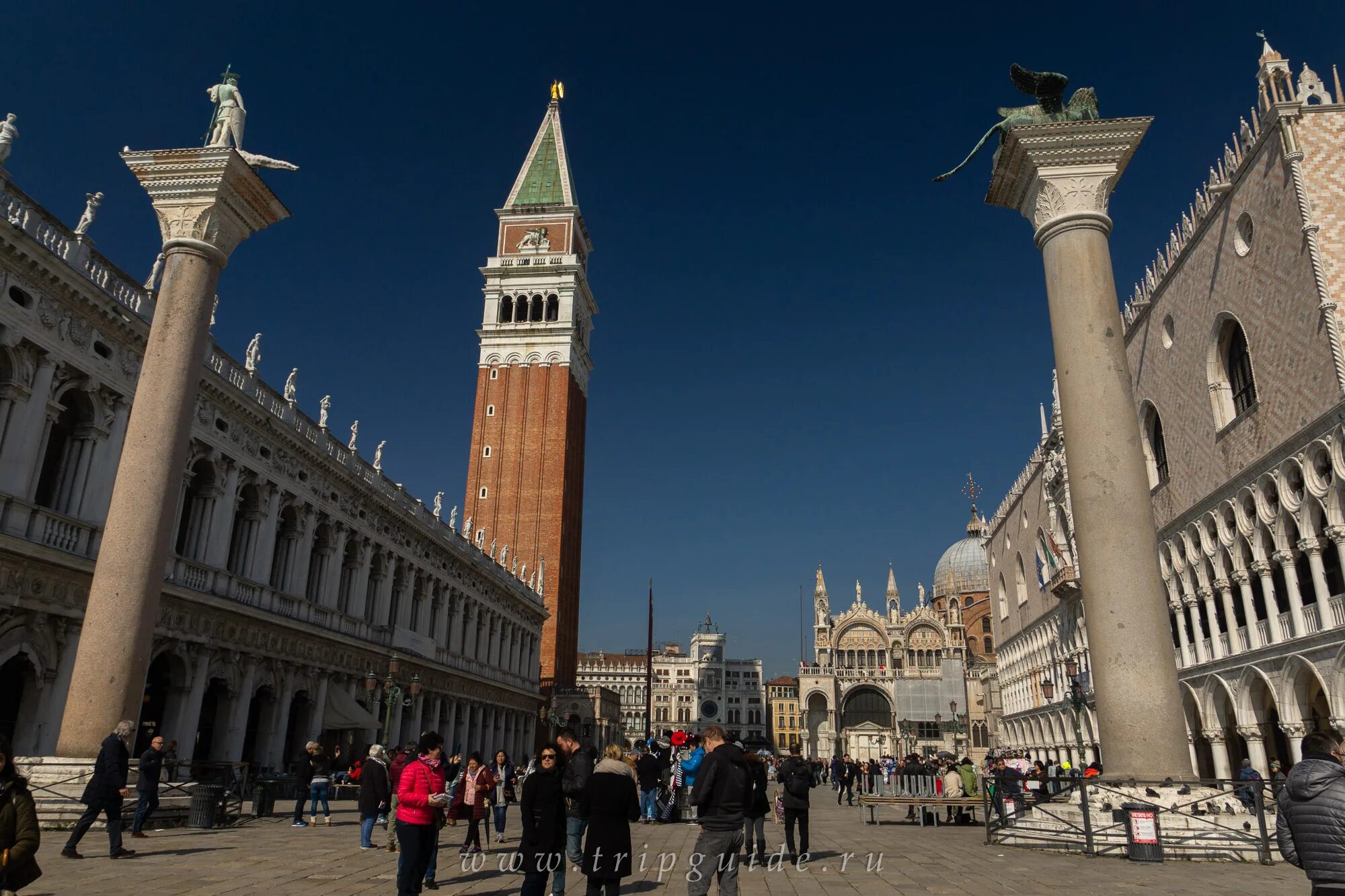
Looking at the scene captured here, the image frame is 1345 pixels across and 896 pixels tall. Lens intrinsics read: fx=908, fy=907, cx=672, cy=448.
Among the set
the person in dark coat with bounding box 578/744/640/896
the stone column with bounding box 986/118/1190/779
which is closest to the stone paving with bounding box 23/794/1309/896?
the stone column with bounding box 986/118/1190/779

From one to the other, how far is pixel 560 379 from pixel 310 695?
4111 centimetres

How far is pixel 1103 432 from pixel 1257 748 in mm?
17995

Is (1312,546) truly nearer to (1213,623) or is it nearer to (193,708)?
(1213,623)

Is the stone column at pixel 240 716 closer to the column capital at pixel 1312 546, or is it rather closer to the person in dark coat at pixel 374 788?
the person in dark coat at pixel 374 788

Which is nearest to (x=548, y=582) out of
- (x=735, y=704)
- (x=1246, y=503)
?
(x=1246, y=503)

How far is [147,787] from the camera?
12.9 metres

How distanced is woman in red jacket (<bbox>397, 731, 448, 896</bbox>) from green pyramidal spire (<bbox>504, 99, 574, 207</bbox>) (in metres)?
68.9

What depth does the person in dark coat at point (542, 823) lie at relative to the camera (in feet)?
23.5

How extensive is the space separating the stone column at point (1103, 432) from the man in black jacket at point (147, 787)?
13.4 m

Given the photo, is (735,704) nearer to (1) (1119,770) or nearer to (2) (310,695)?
(2) (310,695)

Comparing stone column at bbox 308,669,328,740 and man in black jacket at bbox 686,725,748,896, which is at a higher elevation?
stone column at bbox 308,669,328,740

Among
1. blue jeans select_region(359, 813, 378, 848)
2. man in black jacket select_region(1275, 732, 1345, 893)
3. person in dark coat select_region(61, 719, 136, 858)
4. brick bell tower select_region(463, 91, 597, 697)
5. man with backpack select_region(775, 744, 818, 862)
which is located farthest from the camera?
brick bell tower select_region(463, 91, 597, 697)

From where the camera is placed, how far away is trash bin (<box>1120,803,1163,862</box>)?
11508 mm

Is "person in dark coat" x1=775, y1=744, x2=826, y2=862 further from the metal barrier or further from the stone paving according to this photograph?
the metal barrier
